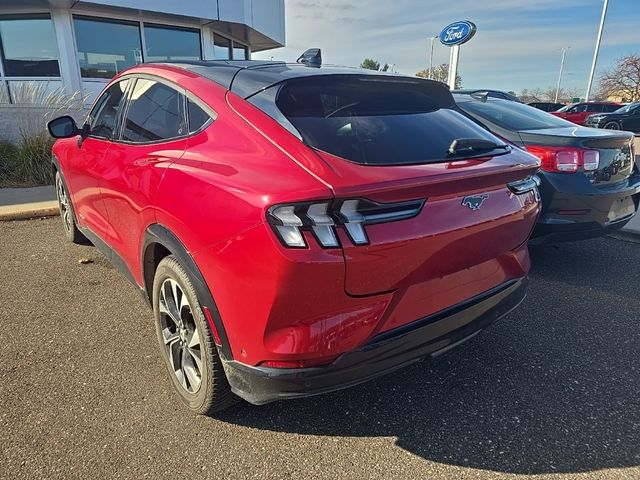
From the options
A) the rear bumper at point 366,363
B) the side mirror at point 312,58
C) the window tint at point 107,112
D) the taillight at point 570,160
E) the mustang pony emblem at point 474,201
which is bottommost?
the rear bumper at point 366,363

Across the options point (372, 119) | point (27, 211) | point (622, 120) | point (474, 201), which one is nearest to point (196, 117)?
point (372, 119)

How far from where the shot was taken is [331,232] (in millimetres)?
1620

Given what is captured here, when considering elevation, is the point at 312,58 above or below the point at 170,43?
below

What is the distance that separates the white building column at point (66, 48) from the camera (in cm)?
1061

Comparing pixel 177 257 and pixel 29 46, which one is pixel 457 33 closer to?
pixel 29 46

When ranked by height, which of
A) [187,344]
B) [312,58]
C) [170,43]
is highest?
[170,43]

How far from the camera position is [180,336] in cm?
236

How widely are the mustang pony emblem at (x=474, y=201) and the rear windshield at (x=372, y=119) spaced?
0.23 m

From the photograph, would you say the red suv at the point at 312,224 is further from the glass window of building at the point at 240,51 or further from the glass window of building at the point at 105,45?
the glass window of building at the point at 240,51

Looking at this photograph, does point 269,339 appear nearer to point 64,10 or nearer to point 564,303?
Answer: point 564,303

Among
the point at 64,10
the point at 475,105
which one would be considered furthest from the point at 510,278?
the point at 64,10

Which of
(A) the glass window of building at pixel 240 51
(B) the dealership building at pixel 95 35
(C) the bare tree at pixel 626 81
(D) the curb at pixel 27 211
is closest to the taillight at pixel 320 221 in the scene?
(D) the curb at pixel 27 211

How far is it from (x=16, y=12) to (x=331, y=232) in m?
12.8

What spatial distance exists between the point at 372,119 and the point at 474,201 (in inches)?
24.2
